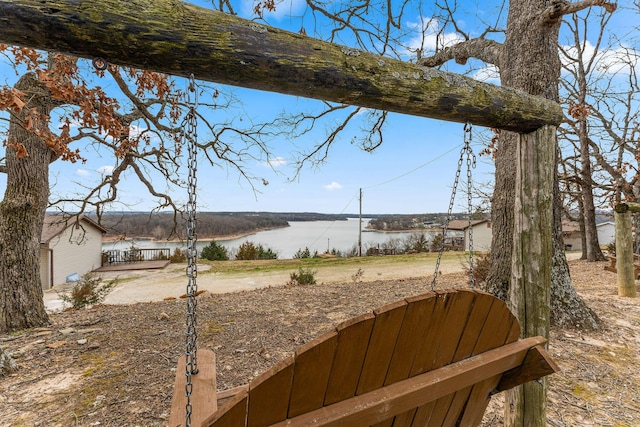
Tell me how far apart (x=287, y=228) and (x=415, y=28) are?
39.8 m

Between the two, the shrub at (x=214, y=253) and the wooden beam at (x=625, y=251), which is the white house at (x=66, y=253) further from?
the wooden beam at (x=625, y=251)

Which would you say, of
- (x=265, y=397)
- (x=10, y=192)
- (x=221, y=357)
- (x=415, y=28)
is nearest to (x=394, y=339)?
(x=265, y=397)

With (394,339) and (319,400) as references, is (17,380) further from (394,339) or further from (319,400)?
(394,339)

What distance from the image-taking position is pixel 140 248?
19031mm

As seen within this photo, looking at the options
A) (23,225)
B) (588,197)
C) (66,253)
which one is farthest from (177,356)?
(66,253)

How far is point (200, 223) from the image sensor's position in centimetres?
376

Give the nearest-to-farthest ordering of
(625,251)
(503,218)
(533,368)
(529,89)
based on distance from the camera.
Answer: (533,368), (529,89), (503,218), (625,251)

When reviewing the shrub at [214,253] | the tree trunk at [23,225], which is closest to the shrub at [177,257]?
the shrub at [214,253]

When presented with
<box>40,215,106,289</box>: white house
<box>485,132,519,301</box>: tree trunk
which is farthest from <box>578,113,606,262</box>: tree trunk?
<box>40,215,106,289</box>: white house

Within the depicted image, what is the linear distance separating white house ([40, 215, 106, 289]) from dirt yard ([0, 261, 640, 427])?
8.50m

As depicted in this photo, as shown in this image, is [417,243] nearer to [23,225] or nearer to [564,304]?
[564,304]

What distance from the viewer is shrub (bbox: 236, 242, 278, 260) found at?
19.7 metres

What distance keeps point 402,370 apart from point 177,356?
10.1ft

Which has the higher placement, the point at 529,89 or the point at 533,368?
the point at 529,89
